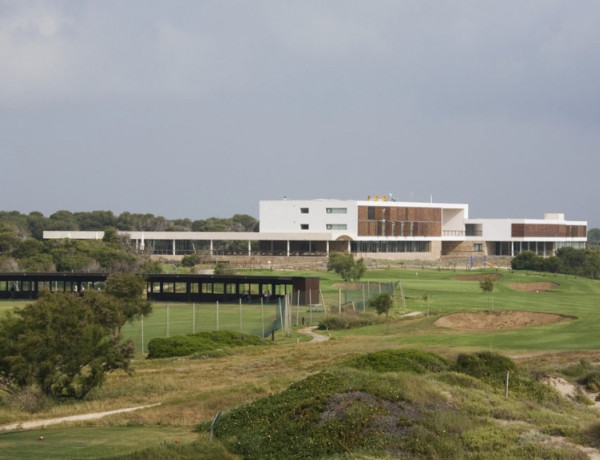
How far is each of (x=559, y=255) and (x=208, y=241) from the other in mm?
52879

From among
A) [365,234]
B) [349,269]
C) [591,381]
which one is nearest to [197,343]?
[591,381]

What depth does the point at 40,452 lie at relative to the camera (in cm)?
1961

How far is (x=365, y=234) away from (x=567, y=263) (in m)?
29.4

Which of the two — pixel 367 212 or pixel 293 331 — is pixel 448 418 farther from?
pixel 367 212

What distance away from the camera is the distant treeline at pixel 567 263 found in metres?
121

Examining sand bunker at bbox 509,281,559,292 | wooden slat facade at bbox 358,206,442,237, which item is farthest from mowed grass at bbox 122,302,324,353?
wooden slat facade at bbox 358,206,442,237

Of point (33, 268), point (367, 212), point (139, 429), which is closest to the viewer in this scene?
point (139, 429)

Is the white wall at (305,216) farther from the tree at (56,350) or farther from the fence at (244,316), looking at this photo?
the tree at (56,350)

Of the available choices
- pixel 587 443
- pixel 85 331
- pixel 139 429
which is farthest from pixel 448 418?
pixel 85 331

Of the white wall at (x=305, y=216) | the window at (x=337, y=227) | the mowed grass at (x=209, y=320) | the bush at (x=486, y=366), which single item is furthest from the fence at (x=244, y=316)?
the window at (x=337, y=227)

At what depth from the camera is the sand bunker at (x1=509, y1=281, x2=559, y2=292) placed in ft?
308

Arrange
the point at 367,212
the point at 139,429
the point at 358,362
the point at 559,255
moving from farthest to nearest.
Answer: the point at 367,212 < the point at 559,255 < the point at 358,362 < the point at 139,429

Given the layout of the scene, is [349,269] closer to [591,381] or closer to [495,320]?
[495,320]

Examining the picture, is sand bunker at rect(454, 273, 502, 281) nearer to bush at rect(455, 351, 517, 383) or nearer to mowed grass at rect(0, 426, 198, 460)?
bush at rect(455, 351, 517, 383)
